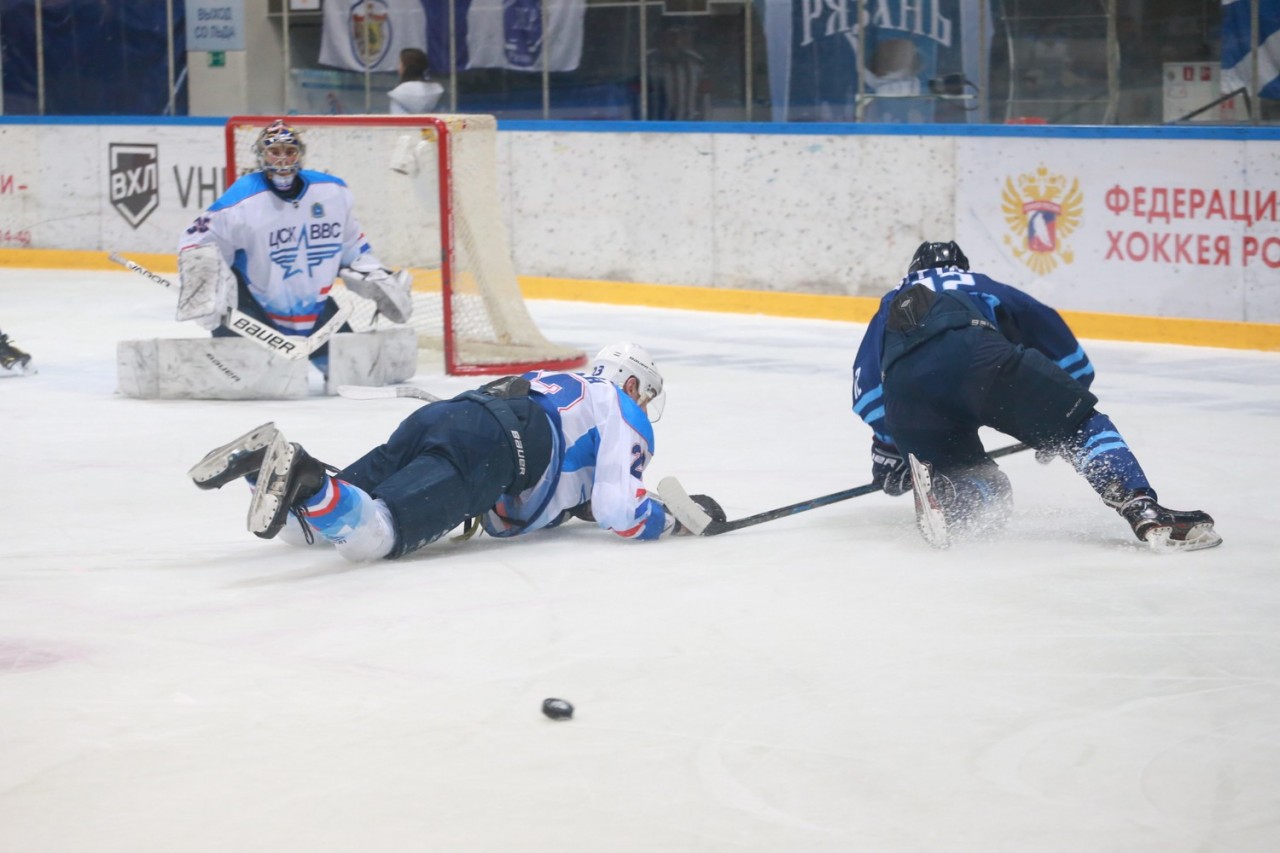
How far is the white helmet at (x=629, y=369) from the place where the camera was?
447 centimetres

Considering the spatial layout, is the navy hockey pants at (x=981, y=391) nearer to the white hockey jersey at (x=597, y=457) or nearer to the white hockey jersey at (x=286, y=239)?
the white hockey jersey at (x=597, y=457)

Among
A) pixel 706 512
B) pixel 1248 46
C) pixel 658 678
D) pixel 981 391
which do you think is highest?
pixel 1248 46

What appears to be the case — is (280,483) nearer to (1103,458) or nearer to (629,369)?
(629,369)

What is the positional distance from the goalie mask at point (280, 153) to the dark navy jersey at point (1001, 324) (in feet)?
11.3

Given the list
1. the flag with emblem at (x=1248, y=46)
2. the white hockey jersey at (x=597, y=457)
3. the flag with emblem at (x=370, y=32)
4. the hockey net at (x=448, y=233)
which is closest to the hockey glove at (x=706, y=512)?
the white hockey jersey at (x=597, y=457)

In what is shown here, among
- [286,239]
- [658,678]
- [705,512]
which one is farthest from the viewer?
[286,239]

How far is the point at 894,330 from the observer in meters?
4.64

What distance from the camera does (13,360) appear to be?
8133 millimetres

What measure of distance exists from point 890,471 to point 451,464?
1331 mm

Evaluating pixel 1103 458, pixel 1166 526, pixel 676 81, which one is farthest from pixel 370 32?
pixel 1166 526

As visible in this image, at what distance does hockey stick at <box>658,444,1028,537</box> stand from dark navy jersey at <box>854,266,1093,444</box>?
0.72ft

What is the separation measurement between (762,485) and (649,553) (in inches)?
42.2

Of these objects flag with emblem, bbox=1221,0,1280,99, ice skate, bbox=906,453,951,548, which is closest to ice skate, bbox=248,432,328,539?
ice skate, bbox=906,453,951,548

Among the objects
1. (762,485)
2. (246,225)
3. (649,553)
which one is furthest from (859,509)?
(246,225)
